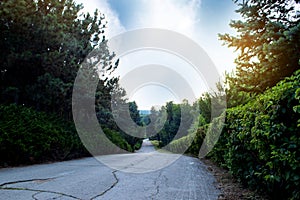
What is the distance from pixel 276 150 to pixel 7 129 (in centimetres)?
609

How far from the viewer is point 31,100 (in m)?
9.73

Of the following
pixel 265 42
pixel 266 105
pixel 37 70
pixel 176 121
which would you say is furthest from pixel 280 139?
pixel 176 121

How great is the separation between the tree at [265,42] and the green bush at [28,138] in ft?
20.2

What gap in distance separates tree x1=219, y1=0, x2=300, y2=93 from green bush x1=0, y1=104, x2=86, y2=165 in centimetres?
615

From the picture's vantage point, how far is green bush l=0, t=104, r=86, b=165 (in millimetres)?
5679

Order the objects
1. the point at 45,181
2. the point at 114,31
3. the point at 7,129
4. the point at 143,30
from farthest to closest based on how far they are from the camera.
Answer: the point at 114,31
the point at 143,30
the point at 7,129
the point at 45,181

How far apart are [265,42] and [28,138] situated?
681 centimetres

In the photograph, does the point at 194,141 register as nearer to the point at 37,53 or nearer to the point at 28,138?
the point at 28,138

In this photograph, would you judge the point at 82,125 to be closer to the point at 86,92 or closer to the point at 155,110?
the point at 86,92

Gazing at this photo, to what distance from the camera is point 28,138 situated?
6.20 metres

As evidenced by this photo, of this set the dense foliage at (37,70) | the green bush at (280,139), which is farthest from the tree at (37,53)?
the green bush at (280,139)

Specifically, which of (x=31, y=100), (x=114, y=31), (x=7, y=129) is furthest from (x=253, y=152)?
(x=114, y=31)

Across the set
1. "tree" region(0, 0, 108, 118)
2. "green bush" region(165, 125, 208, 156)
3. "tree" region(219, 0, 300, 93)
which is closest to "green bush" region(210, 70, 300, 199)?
"tree" region(219, 0, 300, 93)

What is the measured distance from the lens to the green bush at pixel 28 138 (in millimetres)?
5679
